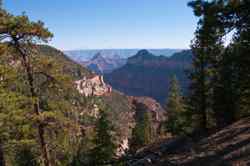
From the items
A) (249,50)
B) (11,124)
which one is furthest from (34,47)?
(249,50)

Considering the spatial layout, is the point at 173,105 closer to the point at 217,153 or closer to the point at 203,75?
the point at 203,75

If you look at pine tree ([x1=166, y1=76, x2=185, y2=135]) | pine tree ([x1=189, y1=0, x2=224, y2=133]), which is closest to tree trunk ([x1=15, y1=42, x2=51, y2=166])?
pine tree ([x1=189, y1=0, x2=224, y2=133])

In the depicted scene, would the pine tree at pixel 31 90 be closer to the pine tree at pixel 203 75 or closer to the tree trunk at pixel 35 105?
the tree trunk at pixel 35 105

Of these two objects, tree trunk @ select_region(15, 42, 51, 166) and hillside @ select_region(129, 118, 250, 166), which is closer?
hillside @ select_region(129, 118, 250, 166)

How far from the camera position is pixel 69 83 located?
16.5 m

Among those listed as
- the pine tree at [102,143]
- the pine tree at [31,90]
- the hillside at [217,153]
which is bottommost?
the pine tree at [102,143]

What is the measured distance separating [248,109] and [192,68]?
28.6ft

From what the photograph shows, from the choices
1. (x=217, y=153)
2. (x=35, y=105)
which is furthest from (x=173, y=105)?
(x=35, y=105)

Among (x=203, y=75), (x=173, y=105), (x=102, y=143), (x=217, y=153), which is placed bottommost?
(x=102, y=143)

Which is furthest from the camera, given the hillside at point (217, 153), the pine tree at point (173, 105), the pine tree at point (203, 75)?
the pine tree at point (173, 105)

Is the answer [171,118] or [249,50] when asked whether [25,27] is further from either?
[171,118]

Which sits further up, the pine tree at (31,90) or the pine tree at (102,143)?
the pine tree at (31,90)

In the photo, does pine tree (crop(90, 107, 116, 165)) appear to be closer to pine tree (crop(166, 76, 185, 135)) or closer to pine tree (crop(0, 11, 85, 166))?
pine tree (crop(0, 11, 85, 166))

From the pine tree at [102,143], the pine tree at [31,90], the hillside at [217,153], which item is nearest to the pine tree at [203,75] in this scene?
the hillside at [217,153]
